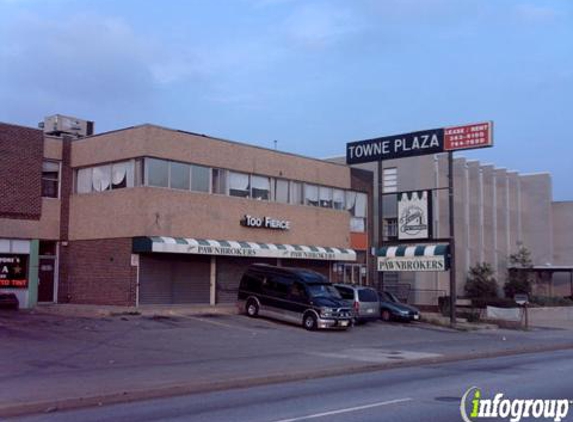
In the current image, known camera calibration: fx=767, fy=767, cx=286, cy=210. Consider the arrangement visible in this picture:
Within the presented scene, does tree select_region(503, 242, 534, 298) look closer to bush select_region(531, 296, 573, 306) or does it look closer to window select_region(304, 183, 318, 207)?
bush select_region(531, 296, 573, 306)

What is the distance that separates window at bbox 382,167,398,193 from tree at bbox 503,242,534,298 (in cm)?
1151

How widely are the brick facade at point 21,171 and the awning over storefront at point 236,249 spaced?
5.26 meters

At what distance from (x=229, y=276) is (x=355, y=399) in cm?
2355

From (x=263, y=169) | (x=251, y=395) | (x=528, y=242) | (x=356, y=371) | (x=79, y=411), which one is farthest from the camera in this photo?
(x=528, y=242)

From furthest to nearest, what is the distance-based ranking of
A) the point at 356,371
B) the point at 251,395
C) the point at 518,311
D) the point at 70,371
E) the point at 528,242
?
1. the point at 528,242
2. the point at 518,311
3. the point at 356,371
4. the point at 70,371
5. the point at 251,395

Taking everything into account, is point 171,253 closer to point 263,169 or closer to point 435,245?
point 263,169

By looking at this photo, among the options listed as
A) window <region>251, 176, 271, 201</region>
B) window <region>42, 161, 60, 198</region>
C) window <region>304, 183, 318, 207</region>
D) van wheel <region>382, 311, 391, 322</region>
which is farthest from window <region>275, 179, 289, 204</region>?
window <region>42, 161, 60, 198</region>

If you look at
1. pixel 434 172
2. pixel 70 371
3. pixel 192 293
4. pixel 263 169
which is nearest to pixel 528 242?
pixel 434 172

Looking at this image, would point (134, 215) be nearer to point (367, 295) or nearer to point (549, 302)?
point (367, 295)

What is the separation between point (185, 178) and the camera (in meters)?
34.3

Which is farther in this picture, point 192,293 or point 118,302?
point 192,293

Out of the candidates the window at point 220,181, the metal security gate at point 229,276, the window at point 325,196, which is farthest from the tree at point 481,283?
the window at point 220,181

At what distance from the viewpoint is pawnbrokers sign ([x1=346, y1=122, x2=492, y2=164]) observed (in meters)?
36.6

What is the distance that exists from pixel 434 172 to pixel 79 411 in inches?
1663
